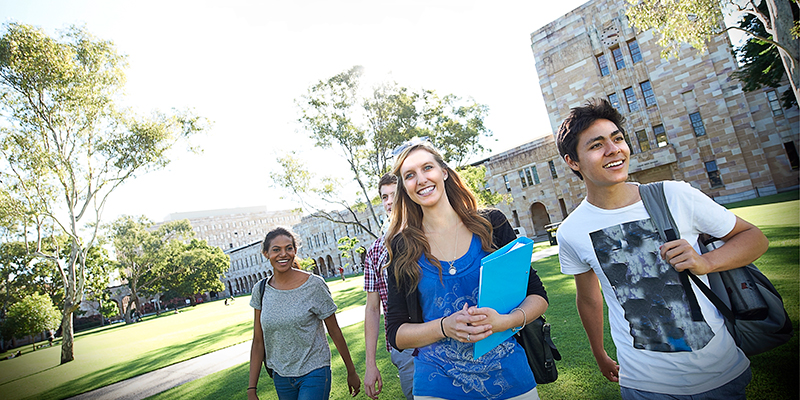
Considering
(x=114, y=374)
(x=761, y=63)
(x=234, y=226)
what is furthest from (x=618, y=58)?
(x=234, y=226)

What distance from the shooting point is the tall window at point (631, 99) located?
24264 millimetres

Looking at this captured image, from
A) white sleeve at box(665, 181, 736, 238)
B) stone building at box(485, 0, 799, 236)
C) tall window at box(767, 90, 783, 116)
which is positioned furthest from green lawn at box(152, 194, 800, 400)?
tall window at box(767, 90, 783, 116)

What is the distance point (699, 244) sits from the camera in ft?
5.88

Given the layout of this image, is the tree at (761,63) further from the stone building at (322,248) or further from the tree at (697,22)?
the stone building at (322,248)

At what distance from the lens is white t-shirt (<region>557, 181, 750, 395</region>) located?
5.44 feet

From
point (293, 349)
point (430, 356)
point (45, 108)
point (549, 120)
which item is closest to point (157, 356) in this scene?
point (45, 108)

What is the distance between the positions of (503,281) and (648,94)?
28213mm

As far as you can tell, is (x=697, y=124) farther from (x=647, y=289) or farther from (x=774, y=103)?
(x=647, y=289)

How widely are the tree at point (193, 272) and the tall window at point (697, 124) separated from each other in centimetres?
5591

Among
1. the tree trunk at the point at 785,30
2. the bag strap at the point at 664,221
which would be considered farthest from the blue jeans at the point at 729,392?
the tree trunk at the point at 785,30

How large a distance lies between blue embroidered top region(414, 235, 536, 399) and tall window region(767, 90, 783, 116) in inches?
1194

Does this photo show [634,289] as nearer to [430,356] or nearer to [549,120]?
[430,356]

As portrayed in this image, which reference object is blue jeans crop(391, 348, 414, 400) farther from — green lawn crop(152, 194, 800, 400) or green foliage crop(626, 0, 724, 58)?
green foliage crop(626, 0, 724, 58)

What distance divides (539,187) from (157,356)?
2918 cm
